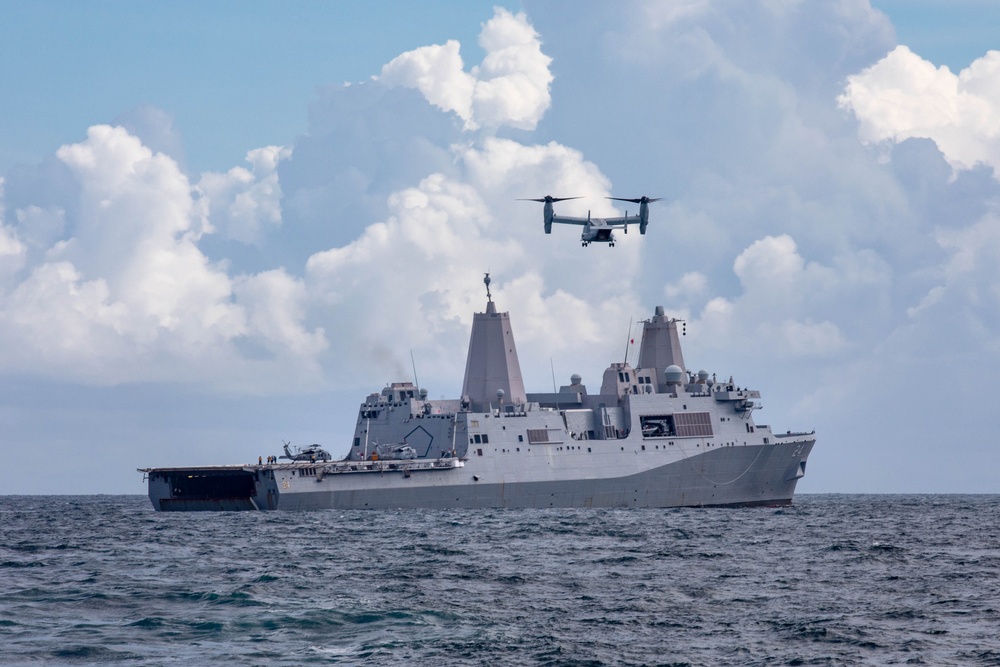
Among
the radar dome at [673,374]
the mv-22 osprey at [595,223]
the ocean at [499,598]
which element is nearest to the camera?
the ocean at [499,598]

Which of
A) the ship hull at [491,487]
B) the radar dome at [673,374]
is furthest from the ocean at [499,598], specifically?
the radar dome at [673,374]

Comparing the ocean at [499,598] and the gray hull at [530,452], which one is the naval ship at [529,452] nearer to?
the gray hull at [530,452]

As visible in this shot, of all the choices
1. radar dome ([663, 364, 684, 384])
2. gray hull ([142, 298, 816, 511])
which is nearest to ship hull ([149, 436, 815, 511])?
gray hull ([142, 298, 816, 511])

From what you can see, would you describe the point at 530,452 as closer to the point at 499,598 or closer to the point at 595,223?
the point at 595,223

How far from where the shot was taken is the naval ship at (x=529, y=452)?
176 ft

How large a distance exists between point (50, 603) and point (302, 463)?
29.5 m

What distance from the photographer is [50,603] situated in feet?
77.3

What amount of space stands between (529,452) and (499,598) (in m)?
31.8

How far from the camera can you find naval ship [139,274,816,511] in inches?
2110

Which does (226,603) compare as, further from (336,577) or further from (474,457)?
(474,457)

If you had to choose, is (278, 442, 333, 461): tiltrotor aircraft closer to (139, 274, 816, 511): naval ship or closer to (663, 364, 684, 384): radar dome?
(139, 274, 816, 511): naval ship

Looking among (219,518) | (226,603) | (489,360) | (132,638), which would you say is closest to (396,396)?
(489,360)

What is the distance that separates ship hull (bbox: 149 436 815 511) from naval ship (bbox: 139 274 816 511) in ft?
0.20

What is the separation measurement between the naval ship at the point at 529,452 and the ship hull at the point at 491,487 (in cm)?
6
